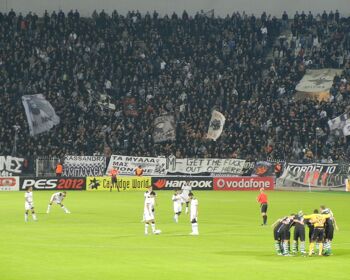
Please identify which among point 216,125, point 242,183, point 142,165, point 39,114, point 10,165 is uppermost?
point 39,114

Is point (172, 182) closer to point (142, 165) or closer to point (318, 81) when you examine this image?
point (142, 165)

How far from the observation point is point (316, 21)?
8281 centimetres

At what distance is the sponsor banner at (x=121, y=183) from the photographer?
6970 centimetres

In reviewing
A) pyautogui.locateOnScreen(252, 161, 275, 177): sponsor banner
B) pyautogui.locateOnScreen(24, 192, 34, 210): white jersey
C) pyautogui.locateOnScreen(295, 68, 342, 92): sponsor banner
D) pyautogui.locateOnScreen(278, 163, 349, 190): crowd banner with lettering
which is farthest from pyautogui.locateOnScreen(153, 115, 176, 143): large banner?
pyautogui.locateOnScreen(24, 192, 34, 210): white jersey

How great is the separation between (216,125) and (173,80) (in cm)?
731

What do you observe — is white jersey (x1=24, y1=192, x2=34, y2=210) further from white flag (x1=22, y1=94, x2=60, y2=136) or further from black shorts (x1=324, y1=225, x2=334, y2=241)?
white flag (x1=22, y1=94, x2=60, y2=136)

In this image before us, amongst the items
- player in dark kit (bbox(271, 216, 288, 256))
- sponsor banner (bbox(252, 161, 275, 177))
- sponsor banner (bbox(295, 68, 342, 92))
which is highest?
sponsor banner (bbox(295, 68, 342, 92))

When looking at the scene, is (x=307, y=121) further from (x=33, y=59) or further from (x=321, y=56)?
(x=33, y=59)

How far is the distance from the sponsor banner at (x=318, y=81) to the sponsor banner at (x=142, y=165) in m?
15.8

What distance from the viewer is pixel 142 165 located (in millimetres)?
71000

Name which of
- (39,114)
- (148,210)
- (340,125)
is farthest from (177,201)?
(340,125)

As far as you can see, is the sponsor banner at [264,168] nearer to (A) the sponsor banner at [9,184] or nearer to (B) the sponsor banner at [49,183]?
(B) the sponsor banner at [49,183]

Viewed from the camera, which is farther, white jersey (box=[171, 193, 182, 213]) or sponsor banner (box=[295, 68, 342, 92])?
sponsor banner (box=[295, 68, 342, 92])

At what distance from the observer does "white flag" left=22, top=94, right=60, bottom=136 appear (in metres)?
71.6
